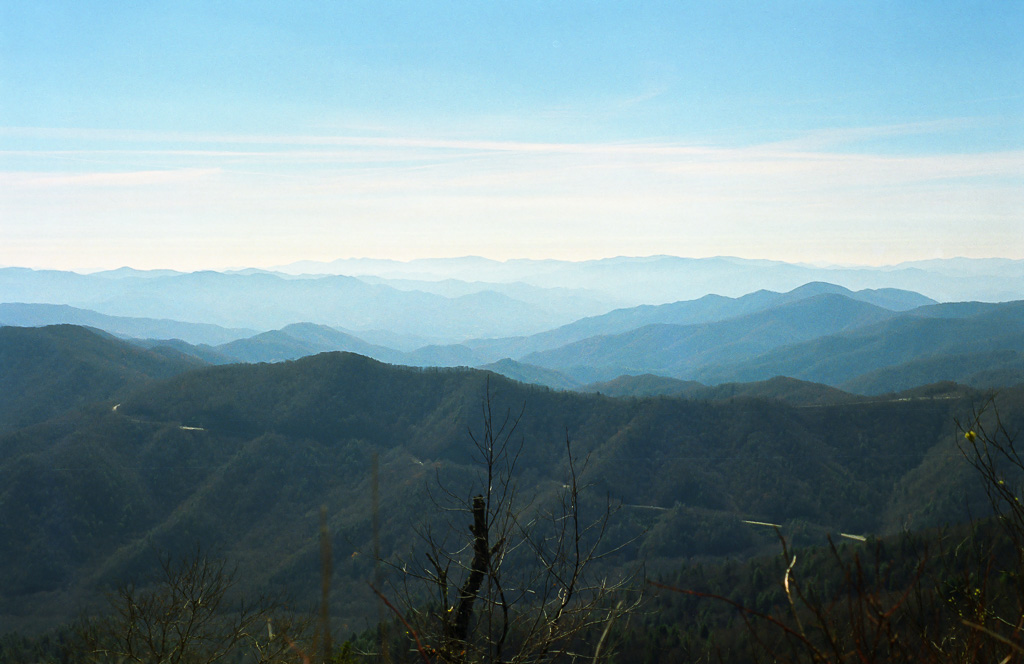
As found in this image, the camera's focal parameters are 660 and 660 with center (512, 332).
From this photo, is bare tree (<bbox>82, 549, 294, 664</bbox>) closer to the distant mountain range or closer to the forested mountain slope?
the distant mountain range

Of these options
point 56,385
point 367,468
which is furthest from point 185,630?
point 56,385

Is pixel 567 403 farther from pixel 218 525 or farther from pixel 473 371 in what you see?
pixel 218 525

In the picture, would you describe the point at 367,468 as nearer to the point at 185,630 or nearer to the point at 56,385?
the point at 56,385

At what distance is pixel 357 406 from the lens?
171 m

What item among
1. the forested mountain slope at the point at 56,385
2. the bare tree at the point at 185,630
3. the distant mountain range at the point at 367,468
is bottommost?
the distant mountain range at the point at 367,468

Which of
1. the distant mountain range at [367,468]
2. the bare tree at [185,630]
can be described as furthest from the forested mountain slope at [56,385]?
the bare tree at [185,630]

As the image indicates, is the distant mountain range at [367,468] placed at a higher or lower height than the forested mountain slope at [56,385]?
lower

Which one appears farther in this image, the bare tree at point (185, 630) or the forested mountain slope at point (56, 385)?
the forested mountain slope at point (56, 385)

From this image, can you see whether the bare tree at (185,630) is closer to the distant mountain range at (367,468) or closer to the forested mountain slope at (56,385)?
the distant mountain range at (367,468)

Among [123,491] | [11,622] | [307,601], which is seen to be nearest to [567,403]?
[307,601]

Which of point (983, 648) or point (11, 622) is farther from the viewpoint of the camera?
point (11, 622)

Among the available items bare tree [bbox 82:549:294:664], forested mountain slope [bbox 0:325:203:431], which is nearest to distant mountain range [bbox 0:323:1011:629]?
forested mountain slope [bbox 0:325:203:431]

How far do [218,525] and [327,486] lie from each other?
24656mm

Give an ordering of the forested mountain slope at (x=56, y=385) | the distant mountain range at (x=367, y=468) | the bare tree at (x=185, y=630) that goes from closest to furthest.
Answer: the bare tree at (x=185, y=630), the distant mountain range at (x=367, y=468), the forested mountain slope at (x=56, y=385)
